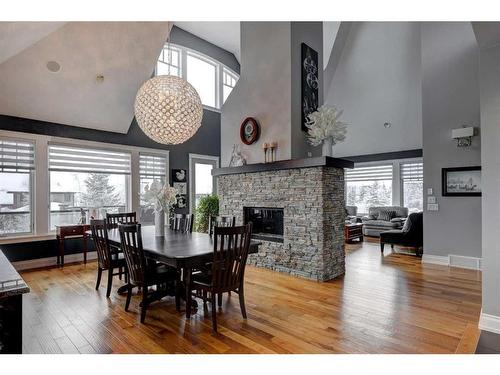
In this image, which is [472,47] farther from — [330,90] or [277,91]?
[330,90]

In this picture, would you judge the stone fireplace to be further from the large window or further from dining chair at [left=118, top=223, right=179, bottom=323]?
the large window

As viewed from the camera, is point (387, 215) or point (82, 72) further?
point (387, 215)

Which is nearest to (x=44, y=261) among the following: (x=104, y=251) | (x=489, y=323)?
(x=104, y=251)

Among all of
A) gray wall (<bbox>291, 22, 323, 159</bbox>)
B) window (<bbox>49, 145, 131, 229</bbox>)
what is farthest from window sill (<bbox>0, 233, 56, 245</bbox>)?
gray wall (<bbox>291, 22, 323, 159</bbox>)

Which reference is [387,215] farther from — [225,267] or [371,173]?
[225,267]

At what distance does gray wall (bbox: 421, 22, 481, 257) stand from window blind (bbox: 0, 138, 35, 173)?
7.04 m

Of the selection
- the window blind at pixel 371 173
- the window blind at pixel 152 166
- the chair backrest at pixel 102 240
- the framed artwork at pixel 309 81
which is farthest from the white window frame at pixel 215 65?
the window blind at pixel 371 173

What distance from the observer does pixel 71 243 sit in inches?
221

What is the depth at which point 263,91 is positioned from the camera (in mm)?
5129

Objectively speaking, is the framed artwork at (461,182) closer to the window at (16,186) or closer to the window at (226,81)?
the window at (226,81)

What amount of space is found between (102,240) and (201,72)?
18.7 feet

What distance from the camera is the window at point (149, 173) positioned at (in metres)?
6.58

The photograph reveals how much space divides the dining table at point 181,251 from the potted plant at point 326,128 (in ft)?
7.01

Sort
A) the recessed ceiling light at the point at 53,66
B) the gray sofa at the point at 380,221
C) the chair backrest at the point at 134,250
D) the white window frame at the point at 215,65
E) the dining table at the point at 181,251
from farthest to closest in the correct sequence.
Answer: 1. the gray sofa at the point at 380,221
2. the white window frame at the point at 215,65
3. the recessed ceiling light at the point at 53,66
4. the chair backrest at the point at 134,250
5. the dining table at the point at 181,251
